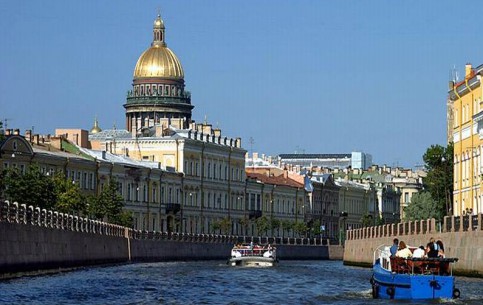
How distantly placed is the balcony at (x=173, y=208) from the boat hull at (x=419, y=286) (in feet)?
307

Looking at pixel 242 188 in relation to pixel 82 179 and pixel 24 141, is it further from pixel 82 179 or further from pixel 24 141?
pixel 24 141

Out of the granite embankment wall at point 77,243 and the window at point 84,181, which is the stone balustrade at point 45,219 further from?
A: the window at point 84,181

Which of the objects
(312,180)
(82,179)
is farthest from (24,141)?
(312,180)

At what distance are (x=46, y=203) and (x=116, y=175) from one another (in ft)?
123

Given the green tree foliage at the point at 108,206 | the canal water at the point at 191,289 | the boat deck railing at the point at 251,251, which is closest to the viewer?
the canal water at the point at 191,289

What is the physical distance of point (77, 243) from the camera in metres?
82.1

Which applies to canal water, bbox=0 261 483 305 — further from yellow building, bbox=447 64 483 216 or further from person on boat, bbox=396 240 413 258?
yellow building, bbox=447 64 483 216

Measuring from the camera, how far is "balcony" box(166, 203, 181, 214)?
481ft

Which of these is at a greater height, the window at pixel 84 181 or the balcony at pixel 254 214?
the window at pixel 84 181

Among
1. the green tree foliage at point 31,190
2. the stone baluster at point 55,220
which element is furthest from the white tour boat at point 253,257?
the stone baluster at point 55,220

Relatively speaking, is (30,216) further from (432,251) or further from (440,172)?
(440,172)

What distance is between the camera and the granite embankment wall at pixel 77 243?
2510 inches

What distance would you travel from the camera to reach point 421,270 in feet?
173

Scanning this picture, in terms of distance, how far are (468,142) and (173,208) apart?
50922mm
